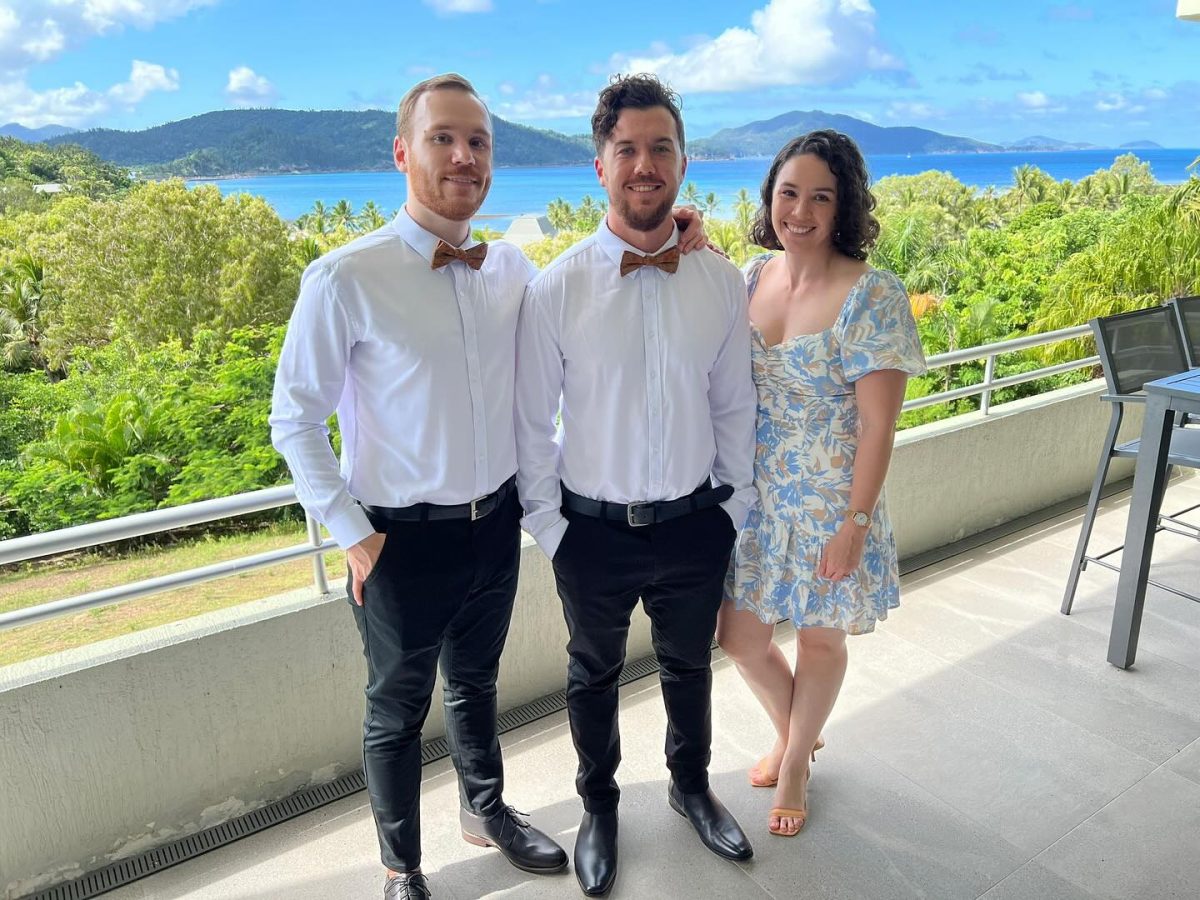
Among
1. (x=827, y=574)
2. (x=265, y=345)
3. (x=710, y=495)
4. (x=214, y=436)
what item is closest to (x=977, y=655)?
(x=827, y=574)

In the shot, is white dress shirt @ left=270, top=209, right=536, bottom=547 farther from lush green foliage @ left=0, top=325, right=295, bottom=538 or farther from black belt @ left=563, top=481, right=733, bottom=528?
lush green foliage @ left=0, top=325, right=295, bottom=538

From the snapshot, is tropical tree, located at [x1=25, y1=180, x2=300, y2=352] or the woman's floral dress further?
tropical tree, located at [x1=25, y1=180, x2=300, y2=352]

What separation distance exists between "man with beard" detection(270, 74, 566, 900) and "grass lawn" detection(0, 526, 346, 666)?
3.67 metres

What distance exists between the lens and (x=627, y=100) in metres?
1.61

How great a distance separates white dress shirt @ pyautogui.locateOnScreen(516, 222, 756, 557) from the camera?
169cm

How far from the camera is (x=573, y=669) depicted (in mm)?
1886

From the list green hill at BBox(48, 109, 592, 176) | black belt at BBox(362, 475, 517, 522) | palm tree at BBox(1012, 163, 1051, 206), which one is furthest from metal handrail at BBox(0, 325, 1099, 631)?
palm tree at BBox(1012, 163, 1051, 206)

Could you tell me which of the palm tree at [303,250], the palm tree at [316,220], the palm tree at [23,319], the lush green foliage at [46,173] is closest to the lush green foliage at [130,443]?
the palm tree at [23,319]

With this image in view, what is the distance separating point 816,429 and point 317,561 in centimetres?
128

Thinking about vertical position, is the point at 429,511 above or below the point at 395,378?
below

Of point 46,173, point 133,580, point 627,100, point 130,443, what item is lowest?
point 130,443

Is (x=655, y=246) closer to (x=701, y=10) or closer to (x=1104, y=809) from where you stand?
(x=1104, y=809)

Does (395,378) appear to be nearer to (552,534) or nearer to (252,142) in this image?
(552,534)

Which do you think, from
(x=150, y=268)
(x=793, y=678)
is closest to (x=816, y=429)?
(x=793, y=678)
